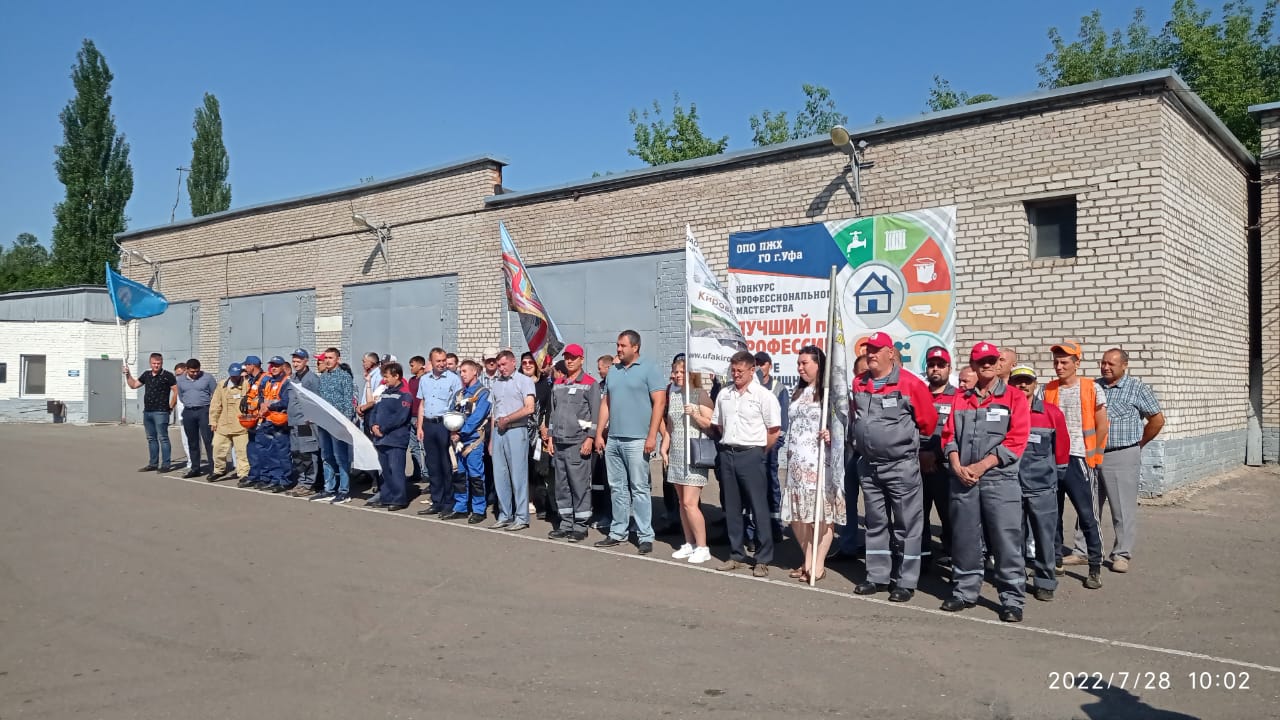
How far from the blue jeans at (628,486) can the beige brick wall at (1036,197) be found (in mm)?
5650

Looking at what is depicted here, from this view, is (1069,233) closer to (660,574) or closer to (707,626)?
(660,574)

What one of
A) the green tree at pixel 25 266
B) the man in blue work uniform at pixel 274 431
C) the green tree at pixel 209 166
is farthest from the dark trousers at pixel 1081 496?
the green tree at pixel 25 266

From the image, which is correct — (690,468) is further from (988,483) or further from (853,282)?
(853,282)

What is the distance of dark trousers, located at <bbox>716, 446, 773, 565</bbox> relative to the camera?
7.37 meters

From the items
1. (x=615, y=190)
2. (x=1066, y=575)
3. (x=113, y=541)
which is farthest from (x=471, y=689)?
(x=615, y=190)

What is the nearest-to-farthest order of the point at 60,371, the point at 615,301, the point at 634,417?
the point at 634,417 → the point at 615,301 → the point at 60,371

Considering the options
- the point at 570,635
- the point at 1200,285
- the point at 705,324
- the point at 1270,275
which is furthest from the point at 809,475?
the point at 1270,275

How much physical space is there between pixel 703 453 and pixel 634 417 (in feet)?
3.09

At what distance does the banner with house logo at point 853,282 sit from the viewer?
39.6ft

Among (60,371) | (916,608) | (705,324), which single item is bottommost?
(916,608)

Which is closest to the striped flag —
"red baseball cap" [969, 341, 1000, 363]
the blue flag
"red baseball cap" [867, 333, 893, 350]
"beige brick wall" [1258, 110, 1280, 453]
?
"red baseball cap" [867, 333, 893, 350]

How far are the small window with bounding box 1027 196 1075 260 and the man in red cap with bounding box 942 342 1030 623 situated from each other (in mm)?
6078

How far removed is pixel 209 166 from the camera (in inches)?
1957

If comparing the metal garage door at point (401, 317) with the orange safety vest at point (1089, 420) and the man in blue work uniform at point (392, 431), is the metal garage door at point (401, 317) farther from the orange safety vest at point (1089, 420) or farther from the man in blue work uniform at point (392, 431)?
the orange safety vest at point (1089, 420)
